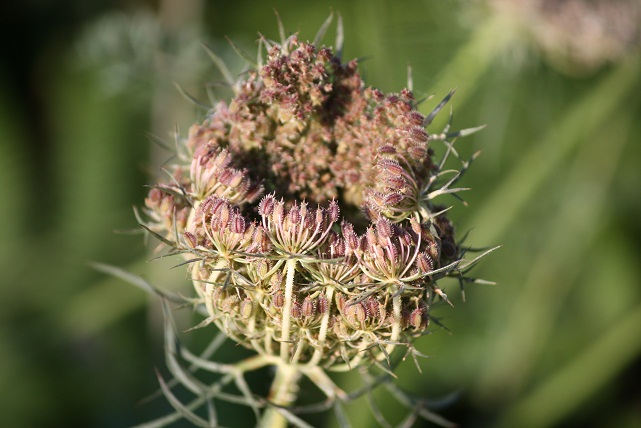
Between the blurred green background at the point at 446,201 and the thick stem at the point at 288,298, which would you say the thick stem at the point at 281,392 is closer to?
the thick stem at the point at 288,298

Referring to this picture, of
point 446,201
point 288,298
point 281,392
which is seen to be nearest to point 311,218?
point 288,298

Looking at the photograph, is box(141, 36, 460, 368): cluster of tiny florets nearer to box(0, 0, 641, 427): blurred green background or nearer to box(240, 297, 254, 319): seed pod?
box(240, 297, 254, 319): seed pod

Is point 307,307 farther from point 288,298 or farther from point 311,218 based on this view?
point 311,218

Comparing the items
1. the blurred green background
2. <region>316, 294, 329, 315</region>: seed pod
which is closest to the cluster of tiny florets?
<region>316, 294, 329, 315</region>: seed pod

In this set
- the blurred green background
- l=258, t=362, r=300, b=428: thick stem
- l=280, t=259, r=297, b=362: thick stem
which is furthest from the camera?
the blurred green background

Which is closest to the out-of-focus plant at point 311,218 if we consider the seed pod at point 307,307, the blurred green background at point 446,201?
the seed pod at point 307,307

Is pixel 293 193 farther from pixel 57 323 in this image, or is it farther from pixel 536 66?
pixel 57 323

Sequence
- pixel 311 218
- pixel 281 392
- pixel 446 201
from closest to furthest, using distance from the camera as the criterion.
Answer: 1. pixel 311 218
2. pixel 281 392
3. pixel 446 201
